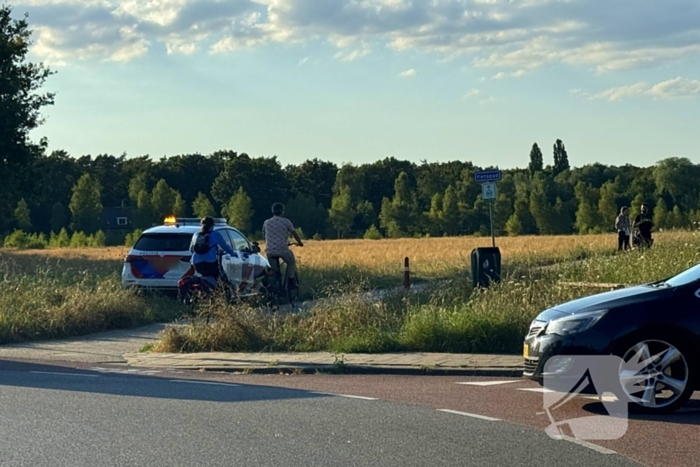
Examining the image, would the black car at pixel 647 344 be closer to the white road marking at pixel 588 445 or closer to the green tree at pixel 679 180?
the white road marking at pixel 588 445

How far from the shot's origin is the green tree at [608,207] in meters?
93.1

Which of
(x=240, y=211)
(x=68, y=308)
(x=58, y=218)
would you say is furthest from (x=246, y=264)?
(x=58, y=218)

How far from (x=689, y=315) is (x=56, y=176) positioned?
102392 mm

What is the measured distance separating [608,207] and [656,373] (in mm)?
87306

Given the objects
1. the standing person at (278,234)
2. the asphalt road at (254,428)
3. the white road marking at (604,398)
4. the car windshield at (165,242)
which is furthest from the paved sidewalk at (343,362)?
the standing person at (278,234)

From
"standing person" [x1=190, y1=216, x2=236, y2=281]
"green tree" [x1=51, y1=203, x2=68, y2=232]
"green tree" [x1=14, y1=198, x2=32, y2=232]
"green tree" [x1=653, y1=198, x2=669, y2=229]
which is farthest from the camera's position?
"green tree" [x1=51, y1=203, x2=68, y2=232]

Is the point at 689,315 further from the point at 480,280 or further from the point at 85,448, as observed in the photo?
the point at 480,280

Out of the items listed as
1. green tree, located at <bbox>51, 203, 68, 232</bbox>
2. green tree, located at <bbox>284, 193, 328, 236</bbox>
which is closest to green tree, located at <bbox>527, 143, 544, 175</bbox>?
green tree, located at <bbox>284, 193, 328, 236</bbox>

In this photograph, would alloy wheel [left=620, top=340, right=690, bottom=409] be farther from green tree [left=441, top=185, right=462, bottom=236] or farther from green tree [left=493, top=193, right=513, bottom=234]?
green tree [left=493, top=193, right=513, bottom=234]

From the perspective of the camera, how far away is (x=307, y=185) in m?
117

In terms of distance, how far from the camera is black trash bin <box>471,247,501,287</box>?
55.3 feet

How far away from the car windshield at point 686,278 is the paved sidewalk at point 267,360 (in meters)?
2.45

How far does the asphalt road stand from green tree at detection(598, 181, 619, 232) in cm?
8488

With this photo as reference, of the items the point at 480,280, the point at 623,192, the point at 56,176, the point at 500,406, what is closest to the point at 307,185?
the point at 56,176
